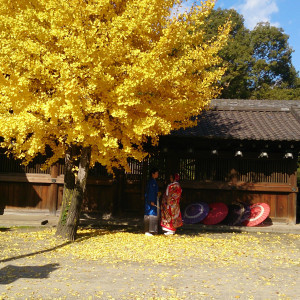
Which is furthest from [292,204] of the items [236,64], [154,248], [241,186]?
[236,64]

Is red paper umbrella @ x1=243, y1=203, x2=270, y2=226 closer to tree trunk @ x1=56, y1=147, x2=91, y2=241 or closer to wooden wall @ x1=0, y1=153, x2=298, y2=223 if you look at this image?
wooden wall @ x1=0, y1=153, x2=298, y2=223

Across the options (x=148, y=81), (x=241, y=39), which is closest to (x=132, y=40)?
(x=148, y=81)

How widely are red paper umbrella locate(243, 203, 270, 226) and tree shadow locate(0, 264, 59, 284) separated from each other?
712 cm

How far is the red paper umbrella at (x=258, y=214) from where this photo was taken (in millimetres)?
11719

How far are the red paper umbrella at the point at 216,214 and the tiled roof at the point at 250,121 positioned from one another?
2246mm

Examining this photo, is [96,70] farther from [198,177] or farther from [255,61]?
[255,61]

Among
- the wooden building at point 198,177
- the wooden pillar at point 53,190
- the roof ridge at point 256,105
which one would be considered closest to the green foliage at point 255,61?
the roof ridge at point 256,105

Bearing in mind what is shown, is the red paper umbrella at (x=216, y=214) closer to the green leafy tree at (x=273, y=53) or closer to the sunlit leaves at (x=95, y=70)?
the sunlit leaves at (x=95, y=70)

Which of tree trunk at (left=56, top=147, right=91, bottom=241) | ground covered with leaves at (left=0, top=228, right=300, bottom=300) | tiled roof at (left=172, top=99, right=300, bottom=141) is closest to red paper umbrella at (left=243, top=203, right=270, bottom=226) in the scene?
ground covered with leaves at (left=0, top=228, right=300, bottom=300)

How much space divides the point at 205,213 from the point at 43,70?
6.90 m

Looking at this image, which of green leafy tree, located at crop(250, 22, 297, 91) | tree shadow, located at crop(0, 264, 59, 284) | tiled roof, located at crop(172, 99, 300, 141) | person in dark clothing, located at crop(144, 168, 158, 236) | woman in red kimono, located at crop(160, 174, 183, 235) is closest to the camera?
tree shadow, located at crop(0, 264, 59, 284)

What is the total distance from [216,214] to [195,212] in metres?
0.66

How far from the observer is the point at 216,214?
11.8 m

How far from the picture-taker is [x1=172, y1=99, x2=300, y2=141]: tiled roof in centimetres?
1162
